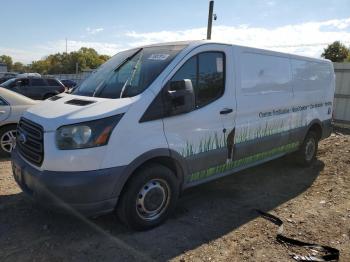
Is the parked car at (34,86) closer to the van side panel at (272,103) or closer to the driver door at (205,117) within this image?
the van side panel at (272,103)

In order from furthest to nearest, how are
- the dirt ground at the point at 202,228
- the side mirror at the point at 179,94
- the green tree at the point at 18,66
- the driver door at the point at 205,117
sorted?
the green tree at the point at 18,66
the driver door at the point at 205,117
the side mirror at the point at 179,94
the dirt ground at the point at 202,228

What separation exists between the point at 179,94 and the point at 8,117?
4.47 m

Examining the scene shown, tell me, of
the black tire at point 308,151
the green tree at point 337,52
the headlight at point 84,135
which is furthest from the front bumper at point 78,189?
the green tree at point 337,52

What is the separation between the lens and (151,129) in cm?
400

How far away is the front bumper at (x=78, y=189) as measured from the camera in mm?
3627

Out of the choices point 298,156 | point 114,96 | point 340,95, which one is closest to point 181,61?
point 114,96

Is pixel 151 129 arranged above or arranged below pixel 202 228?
above

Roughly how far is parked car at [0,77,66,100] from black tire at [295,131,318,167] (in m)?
13.1

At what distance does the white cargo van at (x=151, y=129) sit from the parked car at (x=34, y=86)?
43.0 feet

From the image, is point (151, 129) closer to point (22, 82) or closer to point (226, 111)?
point (226, 111)

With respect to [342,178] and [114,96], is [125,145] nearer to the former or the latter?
[114,96]

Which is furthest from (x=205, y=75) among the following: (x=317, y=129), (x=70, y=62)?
(x=70, y=62)

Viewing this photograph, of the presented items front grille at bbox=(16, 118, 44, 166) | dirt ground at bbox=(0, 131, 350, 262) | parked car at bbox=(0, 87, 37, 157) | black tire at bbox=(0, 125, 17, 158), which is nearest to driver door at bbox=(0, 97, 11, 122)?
parked car at bbox=(0, 87, 37, 157)

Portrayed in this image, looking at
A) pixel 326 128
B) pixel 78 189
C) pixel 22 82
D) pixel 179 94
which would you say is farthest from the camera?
pixel 22 82
